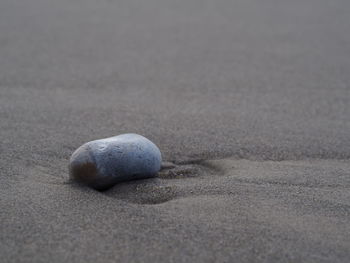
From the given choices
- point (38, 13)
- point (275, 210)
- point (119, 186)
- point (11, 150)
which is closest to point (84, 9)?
point (38, 13)

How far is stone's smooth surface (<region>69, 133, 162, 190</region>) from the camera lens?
213 centimetres

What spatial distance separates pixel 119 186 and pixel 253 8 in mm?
3606

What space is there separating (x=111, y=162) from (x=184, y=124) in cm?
84

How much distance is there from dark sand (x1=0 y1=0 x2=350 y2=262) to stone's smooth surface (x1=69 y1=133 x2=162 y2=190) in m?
0.04

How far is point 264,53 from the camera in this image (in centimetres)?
417

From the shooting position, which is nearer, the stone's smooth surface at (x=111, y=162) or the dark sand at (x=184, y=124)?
the dark sand at (x=184, y=124)

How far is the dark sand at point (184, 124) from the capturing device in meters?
1.78

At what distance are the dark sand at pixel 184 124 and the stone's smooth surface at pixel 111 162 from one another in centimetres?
4

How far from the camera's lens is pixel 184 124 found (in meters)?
2.91

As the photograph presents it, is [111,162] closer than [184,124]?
Yes

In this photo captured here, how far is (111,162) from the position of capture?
2148 millimetres

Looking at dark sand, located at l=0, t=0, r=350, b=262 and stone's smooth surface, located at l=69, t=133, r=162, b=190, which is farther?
stone's smooth surface, located at l=69, t=133, r=162, b=190

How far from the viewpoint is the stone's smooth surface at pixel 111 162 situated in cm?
213

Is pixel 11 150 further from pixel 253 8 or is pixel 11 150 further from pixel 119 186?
pixel 253 8
